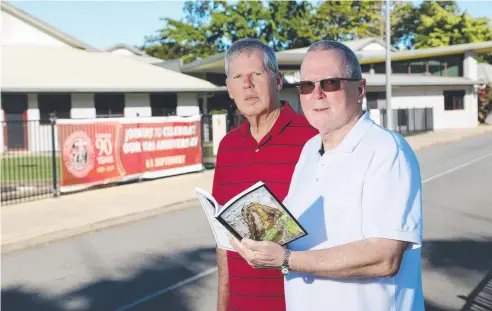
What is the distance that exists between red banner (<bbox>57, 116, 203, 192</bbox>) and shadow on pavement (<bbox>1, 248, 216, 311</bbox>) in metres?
6.98

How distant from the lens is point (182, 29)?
5222 cm

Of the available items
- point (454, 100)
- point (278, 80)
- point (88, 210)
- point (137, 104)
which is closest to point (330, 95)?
point (278, 80)

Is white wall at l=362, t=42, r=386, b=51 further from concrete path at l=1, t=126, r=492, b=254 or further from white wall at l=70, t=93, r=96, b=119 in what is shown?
concrete path at l=1, t=126, r=492, b=254

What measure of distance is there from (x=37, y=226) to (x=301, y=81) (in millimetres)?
9113

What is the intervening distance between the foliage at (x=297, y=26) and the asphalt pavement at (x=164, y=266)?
41587mm

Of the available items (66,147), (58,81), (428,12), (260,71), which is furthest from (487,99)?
(260,71)

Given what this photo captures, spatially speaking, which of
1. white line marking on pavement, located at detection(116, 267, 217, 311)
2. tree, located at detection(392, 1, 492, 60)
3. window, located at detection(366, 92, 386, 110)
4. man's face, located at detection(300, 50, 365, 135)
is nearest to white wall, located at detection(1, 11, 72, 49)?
window, located at detection(366, 92, 386, 110)

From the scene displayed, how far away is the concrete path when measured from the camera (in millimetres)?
9805

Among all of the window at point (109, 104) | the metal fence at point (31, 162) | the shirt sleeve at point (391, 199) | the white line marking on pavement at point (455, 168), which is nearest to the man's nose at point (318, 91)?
the shirt sleeve at point (391, 199)

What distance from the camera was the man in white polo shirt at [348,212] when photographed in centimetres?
188

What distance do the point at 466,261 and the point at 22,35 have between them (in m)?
33.5

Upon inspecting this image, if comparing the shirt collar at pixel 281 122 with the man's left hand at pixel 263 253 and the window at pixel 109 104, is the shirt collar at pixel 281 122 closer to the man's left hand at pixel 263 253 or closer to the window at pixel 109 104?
the man's left hand at pixel 263 253

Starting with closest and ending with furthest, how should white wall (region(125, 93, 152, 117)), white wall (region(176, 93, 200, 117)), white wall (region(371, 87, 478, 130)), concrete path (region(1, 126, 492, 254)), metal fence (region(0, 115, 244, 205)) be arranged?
concrete path (region(1, 126, 492, 254)) → metal fence (region(0, 115, 244, 205)) → white wall (region(125, 93, 152, 117)) → white wall (region(176, 93, 200, 117)) → white wall (region(371, 87, 478, 130))

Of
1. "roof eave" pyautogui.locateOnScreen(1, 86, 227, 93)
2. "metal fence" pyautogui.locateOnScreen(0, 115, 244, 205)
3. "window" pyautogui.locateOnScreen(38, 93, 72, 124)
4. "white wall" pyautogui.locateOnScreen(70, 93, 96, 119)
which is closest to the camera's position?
"metal fence" pyautogui.locateOnScreen(0, 115, 244, 205)
